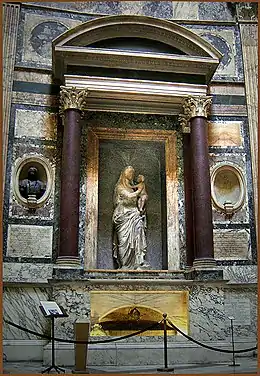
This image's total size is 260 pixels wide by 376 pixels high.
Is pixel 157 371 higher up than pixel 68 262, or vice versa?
pixel 68 262

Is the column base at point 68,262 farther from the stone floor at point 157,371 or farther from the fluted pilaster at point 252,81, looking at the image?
the fluted pilaster at point 252,81

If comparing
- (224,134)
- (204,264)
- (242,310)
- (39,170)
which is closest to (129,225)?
(204,264)

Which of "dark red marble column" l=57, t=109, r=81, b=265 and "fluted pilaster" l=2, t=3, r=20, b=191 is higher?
"fluted pilaster" l=2, t=3, r=20, b=191

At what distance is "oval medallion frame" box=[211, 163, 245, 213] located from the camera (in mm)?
11914

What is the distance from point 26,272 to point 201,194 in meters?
4.01

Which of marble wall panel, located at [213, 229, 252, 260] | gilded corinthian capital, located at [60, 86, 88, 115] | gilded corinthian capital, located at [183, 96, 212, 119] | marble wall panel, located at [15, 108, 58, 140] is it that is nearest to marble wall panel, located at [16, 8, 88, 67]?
marble wall panel, located at [15, 108, 58, 140]

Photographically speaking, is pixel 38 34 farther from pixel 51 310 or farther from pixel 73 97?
pixel 51 310

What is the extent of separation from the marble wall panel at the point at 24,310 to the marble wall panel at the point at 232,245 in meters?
3.92

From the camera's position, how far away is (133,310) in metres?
10.3

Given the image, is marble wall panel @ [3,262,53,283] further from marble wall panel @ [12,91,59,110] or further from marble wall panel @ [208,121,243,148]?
marble wall panel @ [208,121,243,148]

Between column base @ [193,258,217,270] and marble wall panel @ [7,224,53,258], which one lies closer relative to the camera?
column base @ [193,258,217,270]

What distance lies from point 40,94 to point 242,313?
6.57 metres

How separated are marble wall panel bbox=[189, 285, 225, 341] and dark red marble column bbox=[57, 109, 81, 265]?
2476mm

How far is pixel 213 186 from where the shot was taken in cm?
1204
